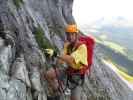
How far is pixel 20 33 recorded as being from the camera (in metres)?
23.8

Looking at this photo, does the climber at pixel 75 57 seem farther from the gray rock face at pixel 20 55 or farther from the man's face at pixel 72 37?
the gray rock face at pixel 20 55

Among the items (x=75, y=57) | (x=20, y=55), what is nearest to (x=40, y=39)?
(x=20, y=55)

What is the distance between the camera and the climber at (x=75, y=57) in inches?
752

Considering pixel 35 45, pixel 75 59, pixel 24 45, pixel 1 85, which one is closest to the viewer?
pixel 1 85

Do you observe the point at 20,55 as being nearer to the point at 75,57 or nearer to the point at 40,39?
the point at 75,57

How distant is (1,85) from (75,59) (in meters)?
4.14

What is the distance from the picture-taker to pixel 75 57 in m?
19.2

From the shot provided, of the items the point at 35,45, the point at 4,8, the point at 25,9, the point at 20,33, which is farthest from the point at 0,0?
the point at 25,9

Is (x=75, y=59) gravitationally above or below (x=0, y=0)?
below

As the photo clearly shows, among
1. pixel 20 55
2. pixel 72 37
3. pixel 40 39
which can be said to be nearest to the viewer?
pixel 72 37

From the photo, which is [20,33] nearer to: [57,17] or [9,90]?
[9,90]

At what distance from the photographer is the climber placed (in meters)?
19.1

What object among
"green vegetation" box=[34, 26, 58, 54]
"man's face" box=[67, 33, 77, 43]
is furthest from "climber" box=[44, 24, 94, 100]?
"green vegetation" box=[34, 26, 58, 54]

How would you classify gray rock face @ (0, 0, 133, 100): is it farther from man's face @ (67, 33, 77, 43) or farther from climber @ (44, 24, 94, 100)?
man's face @ (67, 33, 77, 43)
